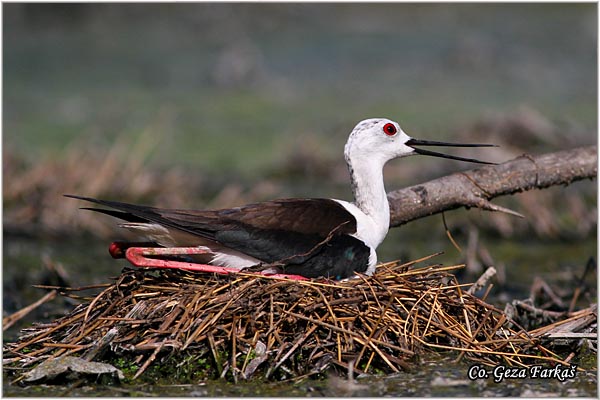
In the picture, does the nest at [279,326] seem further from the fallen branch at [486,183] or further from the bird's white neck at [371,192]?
the fallen branch at [486,183]

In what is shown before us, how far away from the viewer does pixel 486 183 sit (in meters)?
6.21

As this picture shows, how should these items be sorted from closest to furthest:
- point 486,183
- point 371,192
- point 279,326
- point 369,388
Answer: point 369,388 < point 279,326 < point 371,192 < point 486,183

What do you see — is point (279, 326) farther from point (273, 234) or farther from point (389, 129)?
point (389, 129)

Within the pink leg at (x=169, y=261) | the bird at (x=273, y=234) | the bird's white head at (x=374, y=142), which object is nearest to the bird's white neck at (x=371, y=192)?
the bird's white head at (x=374, y=142)

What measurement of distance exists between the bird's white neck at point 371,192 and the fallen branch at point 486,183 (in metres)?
0.46

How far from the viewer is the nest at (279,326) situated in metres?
4.77

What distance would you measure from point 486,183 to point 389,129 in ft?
2.96

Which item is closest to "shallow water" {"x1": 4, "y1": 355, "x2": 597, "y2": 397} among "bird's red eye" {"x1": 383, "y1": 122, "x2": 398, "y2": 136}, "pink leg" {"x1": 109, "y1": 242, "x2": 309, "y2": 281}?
"pink leg" {"x1": 109, "y1": 242, "x2": 309, "y2": 281}

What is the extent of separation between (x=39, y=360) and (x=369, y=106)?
11380 millimetres

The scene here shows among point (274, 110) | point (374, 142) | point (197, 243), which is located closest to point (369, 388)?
point (197, 243)

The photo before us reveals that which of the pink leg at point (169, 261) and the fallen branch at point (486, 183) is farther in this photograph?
the fallen branch at point (486, 183)

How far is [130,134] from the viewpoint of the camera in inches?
546

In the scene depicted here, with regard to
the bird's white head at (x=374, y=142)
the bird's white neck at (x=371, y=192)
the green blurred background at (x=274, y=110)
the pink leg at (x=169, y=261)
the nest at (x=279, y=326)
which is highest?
the green blurred background at (x=274, y=110)

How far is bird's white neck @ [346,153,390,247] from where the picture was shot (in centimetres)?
558
